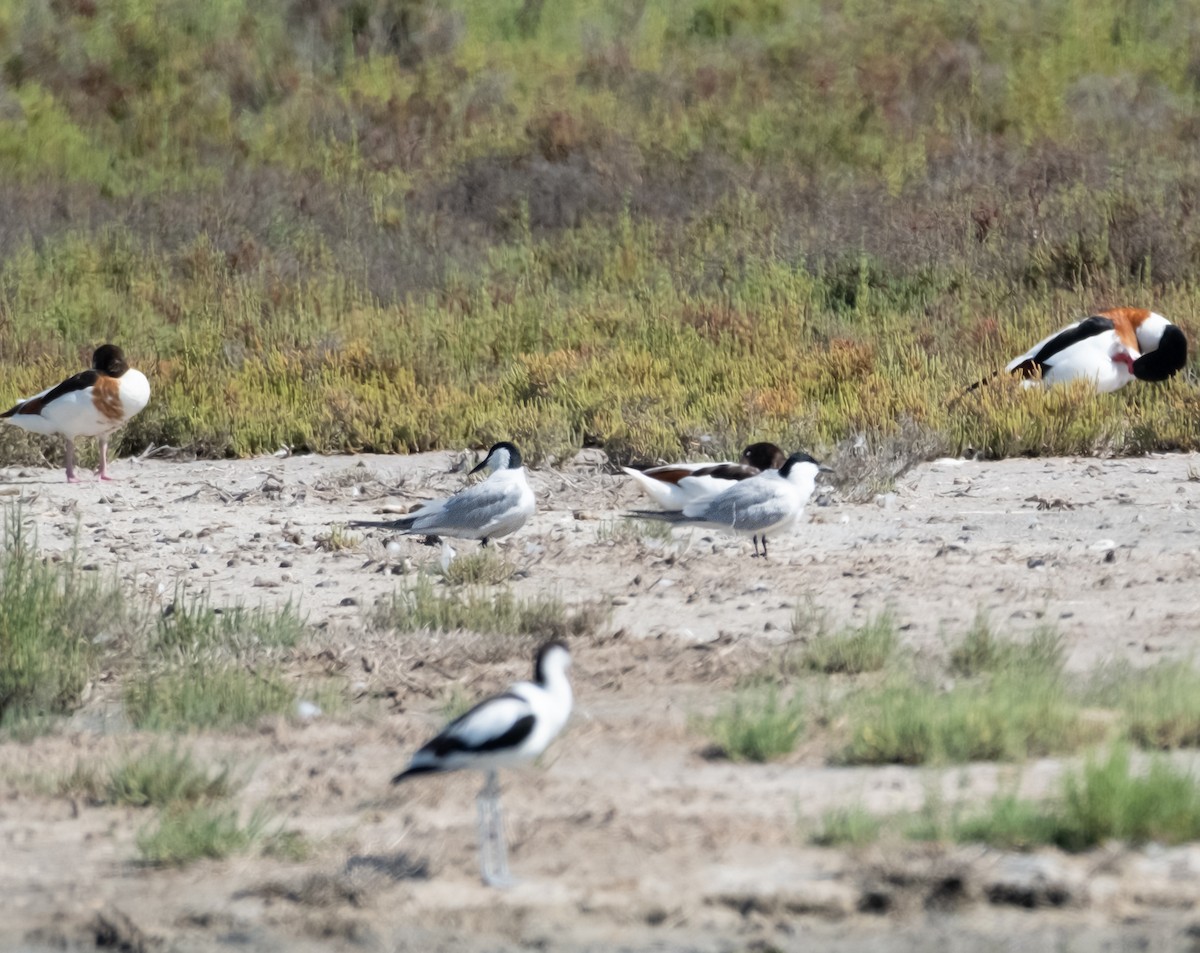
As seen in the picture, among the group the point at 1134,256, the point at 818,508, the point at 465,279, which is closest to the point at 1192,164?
the point at 1134,256

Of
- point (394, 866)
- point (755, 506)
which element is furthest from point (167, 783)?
point (755, 506)

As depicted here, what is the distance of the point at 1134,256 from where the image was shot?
1527cm

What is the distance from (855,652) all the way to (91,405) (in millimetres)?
6248

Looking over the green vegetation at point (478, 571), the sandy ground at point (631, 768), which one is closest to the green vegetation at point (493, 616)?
the sandy ground at point (631, 768)

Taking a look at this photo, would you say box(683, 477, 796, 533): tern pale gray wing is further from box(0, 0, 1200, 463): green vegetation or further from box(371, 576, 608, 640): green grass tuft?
box(0, 0, 1200, 463): green vegetation

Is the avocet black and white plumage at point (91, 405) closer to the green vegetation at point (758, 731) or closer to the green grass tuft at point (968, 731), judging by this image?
the green vegetation at point (758, 731)

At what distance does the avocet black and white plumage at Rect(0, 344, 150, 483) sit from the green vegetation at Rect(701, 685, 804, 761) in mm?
6540

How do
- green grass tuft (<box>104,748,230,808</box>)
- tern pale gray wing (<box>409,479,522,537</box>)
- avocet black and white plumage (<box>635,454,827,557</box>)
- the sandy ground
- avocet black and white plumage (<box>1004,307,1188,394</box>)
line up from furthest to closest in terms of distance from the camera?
1. avocet black and white plumage (<box>1004,307,1188,394</box>)
2. tern pale gray wing (<box>409,479,522,537</box>)
3. avocet black and white plumage (<box>635,454,827,557</box>)
4. green grass tuft (<box>104,748,230,808</box>)
5. the sandy ground

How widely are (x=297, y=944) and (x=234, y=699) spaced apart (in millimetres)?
2053

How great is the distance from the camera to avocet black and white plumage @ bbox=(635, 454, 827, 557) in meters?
8.51

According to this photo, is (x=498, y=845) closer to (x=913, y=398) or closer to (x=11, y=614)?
(x=11, y=614)

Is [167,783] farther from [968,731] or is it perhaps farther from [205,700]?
[968,731]

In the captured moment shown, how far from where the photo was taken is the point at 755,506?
8508 mm

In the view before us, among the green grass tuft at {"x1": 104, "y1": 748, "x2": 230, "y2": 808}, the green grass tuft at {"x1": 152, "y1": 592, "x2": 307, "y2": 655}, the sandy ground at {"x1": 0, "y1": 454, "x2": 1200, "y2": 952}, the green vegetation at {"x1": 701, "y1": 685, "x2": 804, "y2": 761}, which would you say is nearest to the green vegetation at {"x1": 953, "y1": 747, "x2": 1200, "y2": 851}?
the sandy ground at {"x1": 0, "y1": 454, "x2": 1200, "y2": 952}
